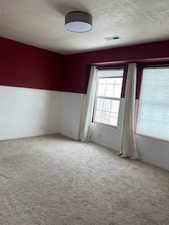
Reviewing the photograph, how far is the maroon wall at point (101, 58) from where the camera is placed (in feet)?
11.3

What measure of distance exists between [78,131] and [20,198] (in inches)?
122

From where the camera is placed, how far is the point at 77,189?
2475mm

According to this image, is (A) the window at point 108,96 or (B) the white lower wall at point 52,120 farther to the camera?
(A) the window at point 108,96

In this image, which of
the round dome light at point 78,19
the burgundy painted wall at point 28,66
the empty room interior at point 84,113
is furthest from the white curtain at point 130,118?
the burgundy painted wall at point 28,66

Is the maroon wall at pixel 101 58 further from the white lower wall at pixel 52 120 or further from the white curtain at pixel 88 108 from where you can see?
the white lower wall at pixel 52 120

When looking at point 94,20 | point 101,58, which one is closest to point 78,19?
point 94,20

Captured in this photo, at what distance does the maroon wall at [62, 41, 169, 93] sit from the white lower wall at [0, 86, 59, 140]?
0.70 m

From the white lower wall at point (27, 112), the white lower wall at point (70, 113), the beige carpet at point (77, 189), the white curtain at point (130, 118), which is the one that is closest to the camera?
the beige carpet at point (77, 189)

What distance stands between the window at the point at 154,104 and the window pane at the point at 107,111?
0.70 metres

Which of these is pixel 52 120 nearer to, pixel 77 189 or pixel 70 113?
pixel 70 113

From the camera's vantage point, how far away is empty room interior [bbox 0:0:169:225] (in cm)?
217

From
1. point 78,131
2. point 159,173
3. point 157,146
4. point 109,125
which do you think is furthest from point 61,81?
point 159,173

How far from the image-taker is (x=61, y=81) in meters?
5.64

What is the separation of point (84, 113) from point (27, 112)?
158 centimetres
